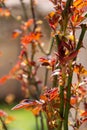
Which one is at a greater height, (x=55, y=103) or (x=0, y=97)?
(x=55, y=103)

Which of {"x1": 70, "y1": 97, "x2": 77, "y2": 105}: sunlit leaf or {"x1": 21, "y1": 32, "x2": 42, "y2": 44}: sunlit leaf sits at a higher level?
{"x1": 21, "y1": 32, "x2": 42, "y2": 44}: sunlit leaf

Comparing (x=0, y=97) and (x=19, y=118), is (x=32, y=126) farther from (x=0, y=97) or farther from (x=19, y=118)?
(x=0, y=97)

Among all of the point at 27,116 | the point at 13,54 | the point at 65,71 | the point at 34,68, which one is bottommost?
the point at 27,116

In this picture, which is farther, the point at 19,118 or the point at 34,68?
the point at 19,118

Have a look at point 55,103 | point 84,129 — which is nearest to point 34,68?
point 84,129

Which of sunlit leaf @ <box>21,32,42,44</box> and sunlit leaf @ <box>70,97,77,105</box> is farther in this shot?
sunlit leaf @ <box>21,32,42,44</box>

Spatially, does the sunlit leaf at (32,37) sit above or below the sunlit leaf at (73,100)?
above

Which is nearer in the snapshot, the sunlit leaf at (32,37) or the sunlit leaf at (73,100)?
the sunlit leaf at (73,100)

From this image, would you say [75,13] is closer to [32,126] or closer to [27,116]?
[32,126]

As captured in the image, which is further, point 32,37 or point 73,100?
point 32,37

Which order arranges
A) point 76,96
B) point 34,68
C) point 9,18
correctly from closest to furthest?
point 76,96, point 34,68, point 9,18

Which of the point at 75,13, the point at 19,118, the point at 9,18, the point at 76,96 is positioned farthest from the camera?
the point at 9,18
